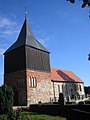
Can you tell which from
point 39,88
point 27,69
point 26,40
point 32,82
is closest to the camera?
point 27,69

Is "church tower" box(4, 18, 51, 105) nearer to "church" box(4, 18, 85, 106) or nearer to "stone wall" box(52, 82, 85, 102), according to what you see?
"church" box(4, 18, 85, 106)

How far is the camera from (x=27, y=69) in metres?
32.3

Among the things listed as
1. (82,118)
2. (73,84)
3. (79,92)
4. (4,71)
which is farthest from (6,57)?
(82,118)

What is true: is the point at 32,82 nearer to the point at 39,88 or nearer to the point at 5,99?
the point at 39,88

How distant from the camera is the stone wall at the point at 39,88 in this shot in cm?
3187

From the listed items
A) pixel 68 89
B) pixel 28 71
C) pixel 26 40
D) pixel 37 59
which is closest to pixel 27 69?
pixel 28 71

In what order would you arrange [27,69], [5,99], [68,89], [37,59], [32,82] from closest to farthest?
[5,99] → [27,69] → [32,82] → [37,59] → [68,89]

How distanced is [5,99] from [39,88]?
9.58m

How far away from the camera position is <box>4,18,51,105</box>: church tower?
3206cm

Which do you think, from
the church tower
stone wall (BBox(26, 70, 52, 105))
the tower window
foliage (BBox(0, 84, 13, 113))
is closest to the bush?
foliage (BBox(0, 84, 13, 113))

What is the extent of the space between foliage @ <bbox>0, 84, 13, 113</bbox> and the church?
546cm

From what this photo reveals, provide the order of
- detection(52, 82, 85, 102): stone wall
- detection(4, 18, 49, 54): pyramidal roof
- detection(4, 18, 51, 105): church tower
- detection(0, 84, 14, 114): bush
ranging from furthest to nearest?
detection(52, 82, 85, 102): stone wall < detection(4, 18, 49, 54): pyramidal roof < detection(4, 18, 51, 105): church tower < detection(0, 84, 14, 114): bush

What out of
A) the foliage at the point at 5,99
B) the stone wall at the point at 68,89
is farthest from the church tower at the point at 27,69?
the foliage at the point at 5,99

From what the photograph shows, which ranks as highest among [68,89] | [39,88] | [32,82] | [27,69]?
[27,69]
